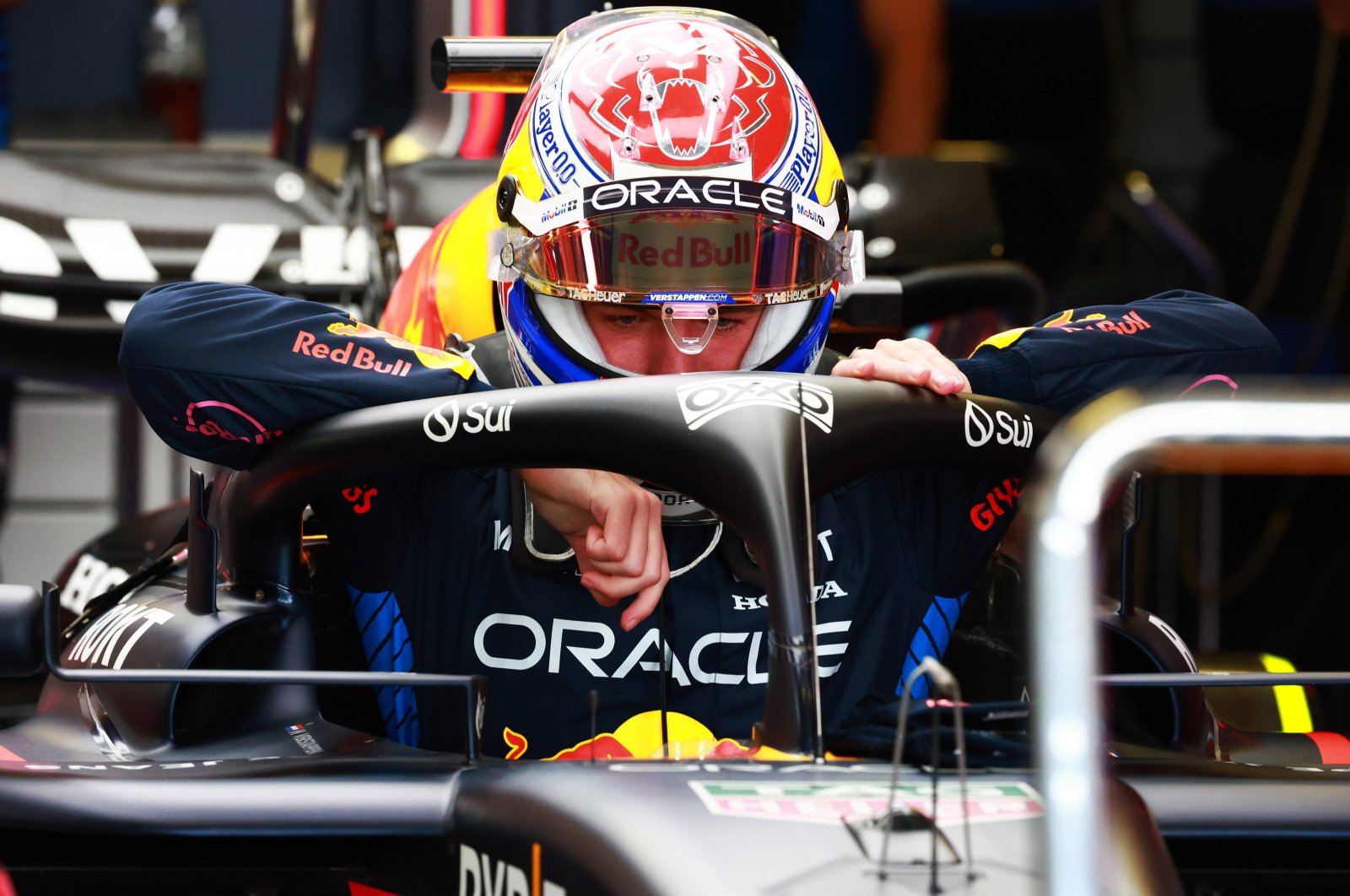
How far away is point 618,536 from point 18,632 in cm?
39

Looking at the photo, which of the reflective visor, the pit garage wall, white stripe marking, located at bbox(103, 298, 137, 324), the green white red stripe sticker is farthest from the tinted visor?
the pit garage wall

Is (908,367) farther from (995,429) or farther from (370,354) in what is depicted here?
(370,354)

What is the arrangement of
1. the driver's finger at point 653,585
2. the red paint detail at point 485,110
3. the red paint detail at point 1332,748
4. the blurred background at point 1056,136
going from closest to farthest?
the driver's finger at point 653,585, the red paint detail at point 1332,748, the red paint detail at point 485,110, the blurred background at point 1056,136

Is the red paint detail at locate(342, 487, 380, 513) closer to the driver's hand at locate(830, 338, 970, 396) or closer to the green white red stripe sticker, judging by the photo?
the driver's hand at locate(830, 338, 970, 396)

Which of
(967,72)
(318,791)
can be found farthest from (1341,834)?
(967,72)

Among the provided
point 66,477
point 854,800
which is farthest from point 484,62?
point 66,477

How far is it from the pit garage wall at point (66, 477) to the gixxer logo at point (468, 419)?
3.07 meters

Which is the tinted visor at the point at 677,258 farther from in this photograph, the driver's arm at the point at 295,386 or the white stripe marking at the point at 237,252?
the white stripe marking at the point at 237,252

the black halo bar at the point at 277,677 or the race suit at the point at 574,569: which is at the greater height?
the race suit at the point at 574,569

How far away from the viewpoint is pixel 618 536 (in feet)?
3.88

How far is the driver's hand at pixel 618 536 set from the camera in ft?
3.88

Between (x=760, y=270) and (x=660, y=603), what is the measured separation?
0.34 meters

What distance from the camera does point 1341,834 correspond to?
936 millimetres

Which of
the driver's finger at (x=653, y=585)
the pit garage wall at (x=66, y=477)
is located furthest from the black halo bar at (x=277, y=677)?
the pit garage wall at (x=66, y=477)
